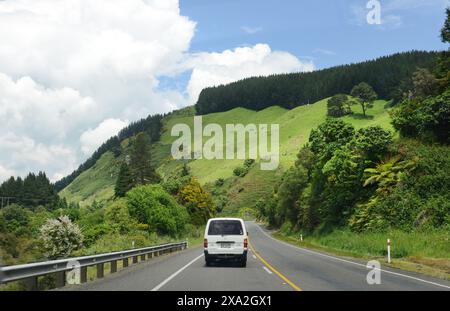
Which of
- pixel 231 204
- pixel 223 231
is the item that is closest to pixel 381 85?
pixel 231 204

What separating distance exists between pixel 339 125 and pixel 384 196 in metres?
19.2

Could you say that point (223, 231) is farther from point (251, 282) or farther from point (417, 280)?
point (417, 280)

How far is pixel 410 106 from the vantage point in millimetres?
45312

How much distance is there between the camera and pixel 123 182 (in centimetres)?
11169

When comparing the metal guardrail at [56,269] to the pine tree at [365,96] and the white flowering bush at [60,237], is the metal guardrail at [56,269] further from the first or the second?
the pine tree at [365,96]

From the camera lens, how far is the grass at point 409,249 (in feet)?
67.7

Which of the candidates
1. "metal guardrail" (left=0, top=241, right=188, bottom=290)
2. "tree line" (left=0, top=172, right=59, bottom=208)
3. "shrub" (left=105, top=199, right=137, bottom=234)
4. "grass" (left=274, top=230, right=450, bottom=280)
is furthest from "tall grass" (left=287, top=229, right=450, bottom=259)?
"tree line" (left=0, top=172, right=59, bottom=208)

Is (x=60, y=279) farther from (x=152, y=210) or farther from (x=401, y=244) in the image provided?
(x=152, y=210)

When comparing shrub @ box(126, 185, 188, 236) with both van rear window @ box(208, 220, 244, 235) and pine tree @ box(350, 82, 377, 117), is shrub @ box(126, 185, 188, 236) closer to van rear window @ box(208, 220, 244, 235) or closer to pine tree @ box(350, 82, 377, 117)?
van rear window @ box(208, 220, 244, 235)

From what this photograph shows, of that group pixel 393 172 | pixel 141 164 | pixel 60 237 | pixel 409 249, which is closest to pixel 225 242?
pixel 409 249

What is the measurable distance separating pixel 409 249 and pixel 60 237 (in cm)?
4509

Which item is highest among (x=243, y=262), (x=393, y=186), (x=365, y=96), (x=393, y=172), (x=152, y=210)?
(x=365, y=96)

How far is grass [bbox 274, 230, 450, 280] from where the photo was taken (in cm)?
2063

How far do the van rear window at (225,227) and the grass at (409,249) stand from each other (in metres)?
7.35
